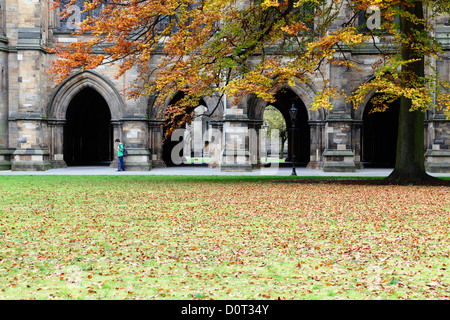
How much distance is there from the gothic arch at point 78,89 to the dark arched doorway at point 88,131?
3502 mm

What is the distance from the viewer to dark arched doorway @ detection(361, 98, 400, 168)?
103 feet

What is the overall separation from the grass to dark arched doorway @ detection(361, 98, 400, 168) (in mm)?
21911

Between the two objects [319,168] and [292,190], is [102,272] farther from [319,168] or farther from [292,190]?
[319,168]

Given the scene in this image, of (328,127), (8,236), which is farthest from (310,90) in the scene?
(8,236)

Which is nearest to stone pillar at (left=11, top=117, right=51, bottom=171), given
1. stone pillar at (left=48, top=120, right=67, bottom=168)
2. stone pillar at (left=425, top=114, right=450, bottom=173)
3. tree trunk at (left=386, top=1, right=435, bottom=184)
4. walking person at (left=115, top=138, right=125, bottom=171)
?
stone pillar at (left=48, top=120, right=67, bottom=168)

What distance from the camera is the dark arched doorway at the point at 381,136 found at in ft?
103

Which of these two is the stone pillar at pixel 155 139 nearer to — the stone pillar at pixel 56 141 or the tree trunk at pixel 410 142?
the stone pillar at pixel 56 141

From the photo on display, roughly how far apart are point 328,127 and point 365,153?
10844mm

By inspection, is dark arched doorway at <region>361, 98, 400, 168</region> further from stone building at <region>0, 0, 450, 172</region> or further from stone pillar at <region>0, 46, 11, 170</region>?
stone pillar at <region>0, 46, 11, 170</region>

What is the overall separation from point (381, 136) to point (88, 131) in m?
19.5

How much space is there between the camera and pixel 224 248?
5.62m

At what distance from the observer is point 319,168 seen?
24609 mm

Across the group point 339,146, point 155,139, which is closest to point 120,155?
point 155,139

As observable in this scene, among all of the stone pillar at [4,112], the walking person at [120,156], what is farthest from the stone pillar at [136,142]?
the stone pillar at [4,112]
